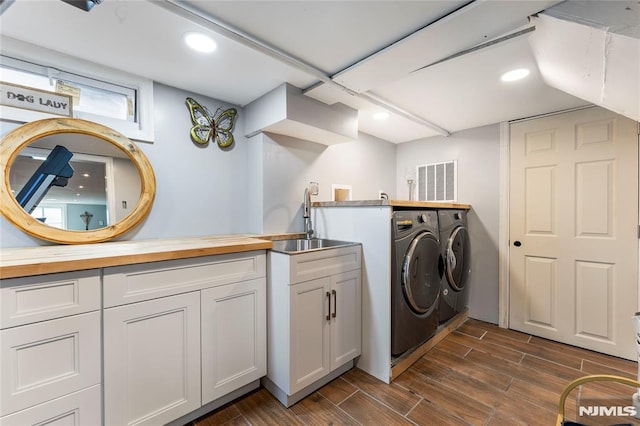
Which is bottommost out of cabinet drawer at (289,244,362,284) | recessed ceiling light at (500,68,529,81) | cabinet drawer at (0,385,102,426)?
cabinet drawer at (0,385,102,426)

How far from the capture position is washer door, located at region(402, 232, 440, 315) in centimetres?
190

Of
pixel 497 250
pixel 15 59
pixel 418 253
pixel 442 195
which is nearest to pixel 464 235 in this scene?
pixel 497 250

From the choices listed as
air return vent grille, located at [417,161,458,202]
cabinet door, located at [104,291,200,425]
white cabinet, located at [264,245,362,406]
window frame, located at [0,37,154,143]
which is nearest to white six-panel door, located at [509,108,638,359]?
air return vent grille, located at [417,161,458,202]

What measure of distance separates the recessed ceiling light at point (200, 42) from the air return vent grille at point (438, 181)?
2659 millimetres

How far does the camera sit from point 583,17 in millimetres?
1084

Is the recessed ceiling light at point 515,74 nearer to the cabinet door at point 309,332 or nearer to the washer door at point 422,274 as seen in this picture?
the washer door at point 422,274

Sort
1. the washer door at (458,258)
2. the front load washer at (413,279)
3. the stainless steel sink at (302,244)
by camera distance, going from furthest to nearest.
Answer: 1. the washer door at (458,258)
2. the stainless steel sink at (302,244)
3. the front load washer at (413,279)

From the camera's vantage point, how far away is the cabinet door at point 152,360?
1.19 metres

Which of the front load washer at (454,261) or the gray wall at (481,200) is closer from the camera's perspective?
the front load washer at (454,261)

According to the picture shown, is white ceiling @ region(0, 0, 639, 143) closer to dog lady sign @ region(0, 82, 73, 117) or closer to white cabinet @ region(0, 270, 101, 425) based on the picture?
dog lady sign @ region(0, 82, 73, 117)

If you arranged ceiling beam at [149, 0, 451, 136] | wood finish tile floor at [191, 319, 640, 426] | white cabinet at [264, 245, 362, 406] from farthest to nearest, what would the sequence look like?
white cabinet at [264, 245, 362, 406] < wood finish tile floor at [191, 319, 640, 426] < ceiling beam at [149, 0, 451, 136]

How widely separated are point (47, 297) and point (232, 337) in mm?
860

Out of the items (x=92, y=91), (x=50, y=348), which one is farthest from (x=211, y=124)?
(x=50, y=348)

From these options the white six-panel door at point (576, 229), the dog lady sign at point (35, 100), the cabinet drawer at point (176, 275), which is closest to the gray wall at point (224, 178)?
the dog lady sign at point (35, 100)
